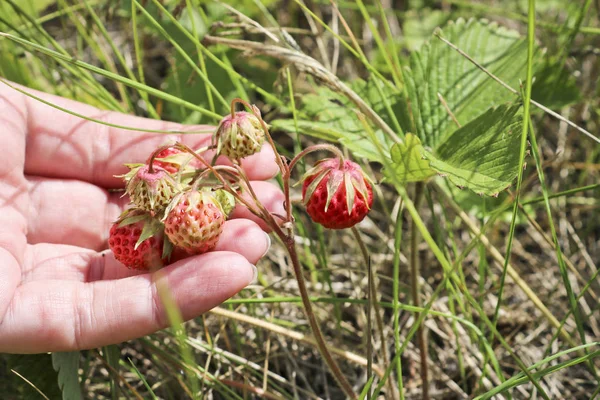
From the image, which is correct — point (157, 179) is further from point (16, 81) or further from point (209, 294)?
point (16, 81)

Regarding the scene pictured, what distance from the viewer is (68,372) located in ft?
5.56

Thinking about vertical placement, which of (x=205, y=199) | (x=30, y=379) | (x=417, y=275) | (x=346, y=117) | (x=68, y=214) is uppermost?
(x=346, y=117)

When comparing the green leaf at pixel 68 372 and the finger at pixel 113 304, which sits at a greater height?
the finger at pixel 113 304

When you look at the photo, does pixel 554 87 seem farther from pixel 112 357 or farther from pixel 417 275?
pixel 112 357

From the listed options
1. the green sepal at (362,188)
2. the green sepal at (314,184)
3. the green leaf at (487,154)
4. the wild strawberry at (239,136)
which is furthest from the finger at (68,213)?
the green leaf at (487,154)

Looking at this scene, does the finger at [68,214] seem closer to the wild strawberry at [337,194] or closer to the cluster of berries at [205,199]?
the cluster of berries at [205,199]

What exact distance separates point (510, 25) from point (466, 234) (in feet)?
4.23

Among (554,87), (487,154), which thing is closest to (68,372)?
(487,154)

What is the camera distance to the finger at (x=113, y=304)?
1.49 meters

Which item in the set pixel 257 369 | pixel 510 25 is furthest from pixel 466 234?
pixel 510 25

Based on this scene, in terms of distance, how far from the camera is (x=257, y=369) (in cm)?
212

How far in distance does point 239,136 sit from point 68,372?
2.62 ft

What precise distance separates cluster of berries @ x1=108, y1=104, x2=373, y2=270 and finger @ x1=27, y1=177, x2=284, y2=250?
0.46 metres

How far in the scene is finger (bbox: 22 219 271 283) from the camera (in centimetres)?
160
